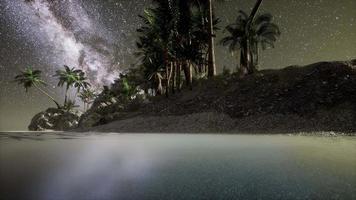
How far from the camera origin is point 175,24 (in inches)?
1994

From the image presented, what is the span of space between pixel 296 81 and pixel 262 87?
3.74m

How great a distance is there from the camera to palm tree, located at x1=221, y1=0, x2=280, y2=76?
169ft

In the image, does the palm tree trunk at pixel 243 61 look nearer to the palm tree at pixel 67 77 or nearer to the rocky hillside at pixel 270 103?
the rocky hillside at pixel 270 103

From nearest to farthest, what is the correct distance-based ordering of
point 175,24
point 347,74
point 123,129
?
point 347,74
point 123,129
point 175,24

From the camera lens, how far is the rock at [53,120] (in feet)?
255

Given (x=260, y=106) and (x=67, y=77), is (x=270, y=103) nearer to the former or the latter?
(x=260, y=106)

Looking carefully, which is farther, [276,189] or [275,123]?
[275,123]

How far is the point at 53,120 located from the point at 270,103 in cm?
6292

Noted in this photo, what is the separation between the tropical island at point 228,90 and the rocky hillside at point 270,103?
59mm

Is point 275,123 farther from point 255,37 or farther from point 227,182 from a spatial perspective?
point 255,37

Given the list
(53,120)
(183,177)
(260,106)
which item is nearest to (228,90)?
(260,106)

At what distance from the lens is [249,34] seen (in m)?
51.8

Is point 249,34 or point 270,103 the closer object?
point 270,103

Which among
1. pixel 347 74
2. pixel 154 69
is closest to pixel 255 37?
pixel 154 69
